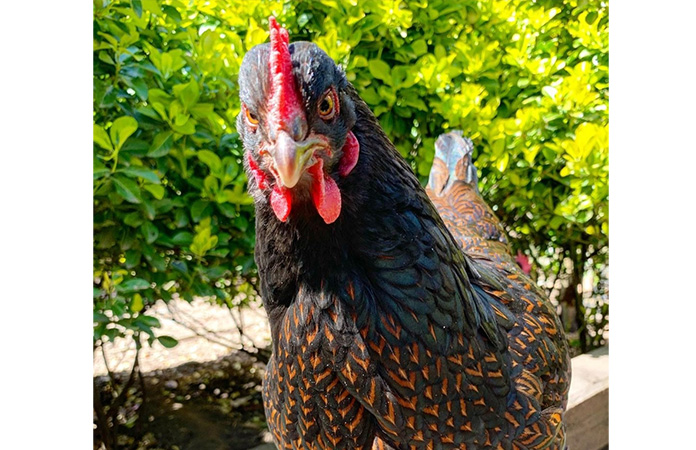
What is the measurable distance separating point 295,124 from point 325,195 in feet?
0.41

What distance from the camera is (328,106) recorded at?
2.33 ft

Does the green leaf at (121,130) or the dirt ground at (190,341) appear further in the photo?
the dirt ground at (190,341)

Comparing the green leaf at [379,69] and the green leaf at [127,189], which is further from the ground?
the green leaf at [379,69]

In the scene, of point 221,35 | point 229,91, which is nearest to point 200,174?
point 229,91

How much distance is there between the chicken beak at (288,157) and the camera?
636 mm

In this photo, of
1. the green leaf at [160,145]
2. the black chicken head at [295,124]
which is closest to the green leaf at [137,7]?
the green leaf at [160,145]

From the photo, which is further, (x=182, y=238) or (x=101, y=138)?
(x=182, y=238)

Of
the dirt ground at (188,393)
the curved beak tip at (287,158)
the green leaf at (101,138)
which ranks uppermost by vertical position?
the green leaf at (101,138)

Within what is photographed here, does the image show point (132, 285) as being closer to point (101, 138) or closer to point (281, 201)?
point (101, 138)

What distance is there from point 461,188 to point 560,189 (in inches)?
30.0

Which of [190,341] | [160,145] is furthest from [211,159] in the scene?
[190,341]

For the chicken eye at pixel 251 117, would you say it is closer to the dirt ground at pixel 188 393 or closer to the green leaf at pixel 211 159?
the green leaf at pixel 211 159

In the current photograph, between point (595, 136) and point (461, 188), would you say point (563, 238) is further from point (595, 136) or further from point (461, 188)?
point (461, 188)

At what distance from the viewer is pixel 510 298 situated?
120 cm
